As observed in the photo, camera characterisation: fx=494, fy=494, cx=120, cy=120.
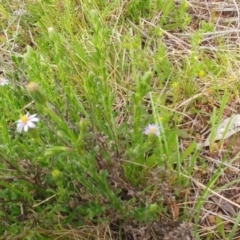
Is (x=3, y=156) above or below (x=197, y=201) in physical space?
above

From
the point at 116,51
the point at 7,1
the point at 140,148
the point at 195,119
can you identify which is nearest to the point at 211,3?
the point at 116,51

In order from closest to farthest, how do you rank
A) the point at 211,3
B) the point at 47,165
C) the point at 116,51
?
the point at 47,165
the point at 116,51
the point at 211,3

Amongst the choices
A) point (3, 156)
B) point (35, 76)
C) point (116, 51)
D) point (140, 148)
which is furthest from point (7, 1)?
point (140, 148)

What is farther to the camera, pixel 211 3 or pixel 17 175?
pixel 211 3

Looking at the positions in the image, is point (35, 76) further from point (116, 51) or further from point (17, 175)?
point (116, 51)

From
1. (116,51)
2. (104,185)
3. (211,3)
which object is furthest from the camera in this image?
(211,3)

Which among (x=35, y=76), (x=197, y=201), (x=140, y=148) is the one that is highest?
(x=35, y=76)
